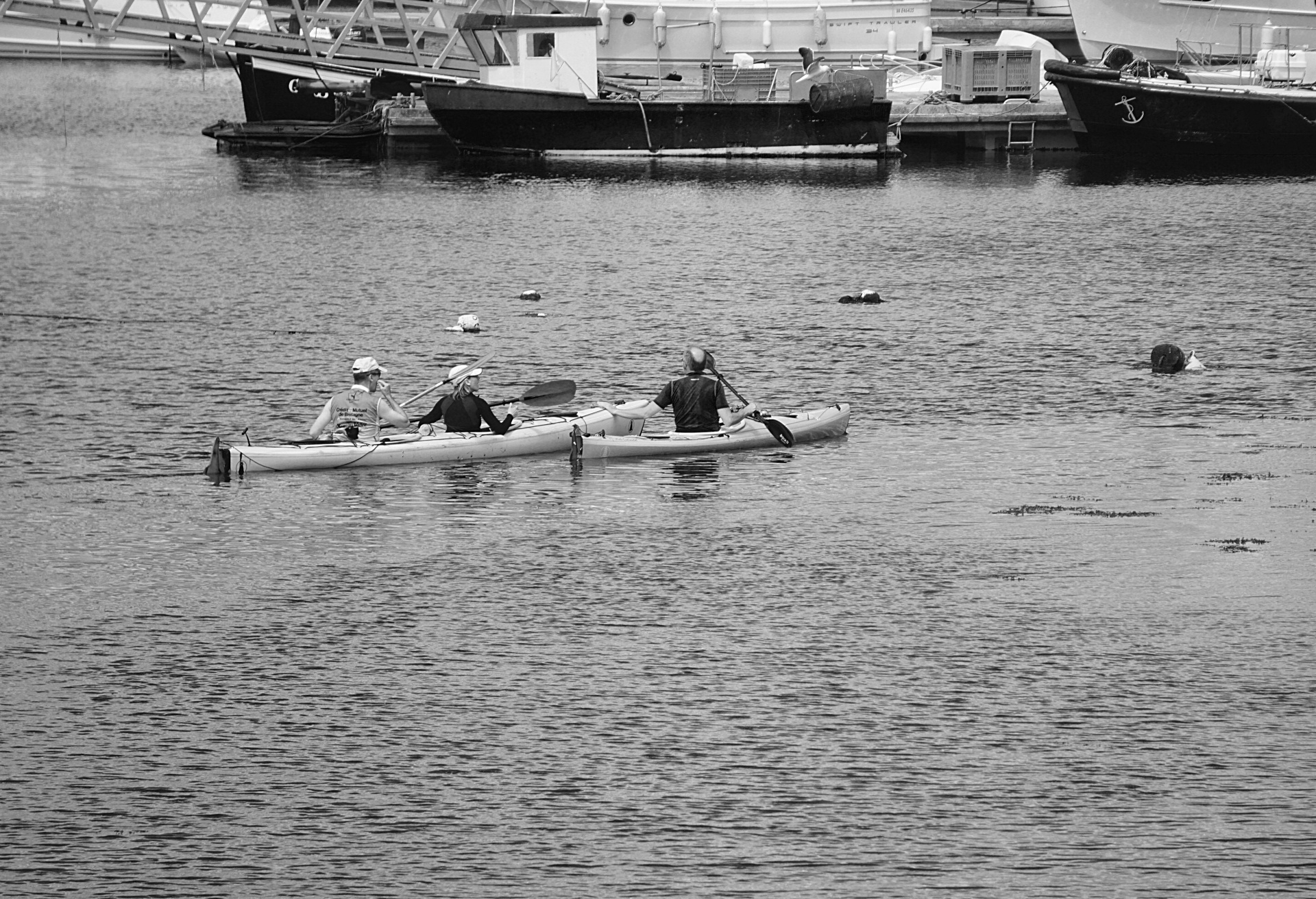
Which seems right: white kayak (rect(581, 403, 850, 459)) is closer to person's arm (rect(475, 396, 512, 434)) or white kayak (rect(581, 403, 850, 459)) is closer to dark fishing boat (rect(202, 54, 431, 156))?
person's arm (rect(475, 396, 512, 434))

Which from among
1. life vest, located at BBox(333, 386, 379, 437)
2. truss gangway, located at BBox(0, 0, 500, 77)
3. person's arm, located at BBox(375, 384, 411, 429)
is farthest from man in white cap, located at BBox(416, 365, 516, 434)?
truss gangway, located at BBox(0, 0, 500, 77)

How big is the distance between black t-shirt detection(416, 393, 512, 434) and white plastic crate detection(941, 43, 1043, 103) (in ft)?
148

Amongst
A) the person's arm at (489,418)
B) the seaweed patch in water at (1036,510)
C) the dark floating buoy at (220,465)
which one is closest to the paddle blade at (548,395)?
the person's arm at (489,418)

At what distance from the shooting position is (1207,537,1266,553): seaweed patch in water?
21.1 meters

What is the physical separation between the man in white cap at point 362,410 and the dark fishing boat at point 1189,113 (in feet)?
140

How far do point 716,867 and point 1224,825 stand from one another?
3.98m

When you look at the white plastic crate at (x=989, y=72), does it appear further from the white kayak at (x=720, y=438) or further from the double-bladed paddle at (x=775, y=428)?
the double-bladed paddle at (x=775, y=428)

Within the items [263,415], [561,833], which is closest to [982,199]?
[263,415]

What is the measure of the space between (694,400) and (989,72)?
4456 cm

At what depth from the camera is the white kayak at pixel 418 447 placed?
24578mm

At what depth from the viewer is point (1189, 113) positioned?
63.8 m

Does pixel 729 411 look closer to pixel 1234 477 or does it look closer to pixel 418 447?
pixel 418 447

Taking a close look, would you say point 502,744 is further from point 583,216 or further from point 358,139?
point 358,139

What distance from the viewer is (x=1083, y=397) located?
29422 mm
